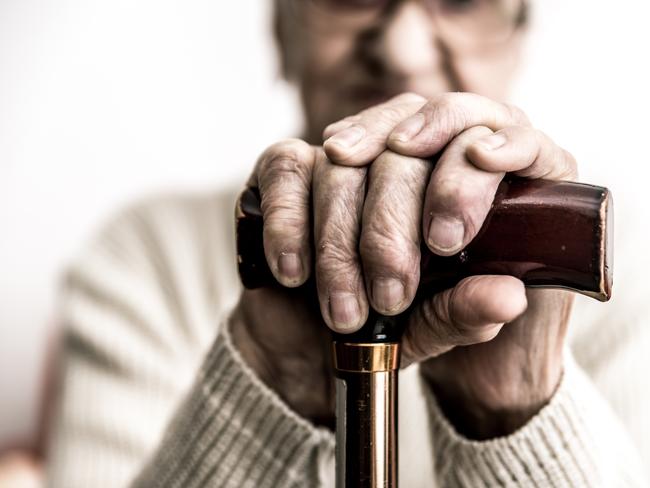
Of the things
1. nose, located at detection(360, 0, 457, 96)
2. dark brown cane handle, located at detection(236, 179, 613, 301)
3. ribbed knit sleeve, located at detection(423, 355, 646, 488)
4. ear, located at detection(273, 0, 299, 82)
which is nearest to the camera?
dark brown cane handle, located at detection(236, 179, 613, 301)

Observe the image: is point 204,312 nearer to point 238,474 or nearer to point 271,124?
point 238,474

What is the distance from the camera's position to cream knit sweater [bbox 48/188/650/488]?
0.44 metres

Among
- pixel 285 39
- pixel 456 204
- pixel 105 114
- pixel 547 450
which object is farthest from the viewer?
pixel 105 114

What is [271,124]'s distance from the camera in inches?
56.2

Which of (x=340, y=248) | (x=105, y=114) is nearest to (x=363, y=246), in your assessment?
(x=340, y=248)

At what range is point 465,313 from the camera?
0.34 meters

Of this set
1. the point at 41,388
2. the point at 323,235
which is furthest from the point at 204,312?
the point at 323,235

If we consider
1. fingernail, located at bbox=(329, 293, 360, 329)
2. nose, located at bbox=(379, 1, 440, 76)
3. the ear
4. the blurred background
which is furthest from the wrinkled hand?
the blurred background

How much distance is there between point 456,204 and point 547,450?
0.19 meters

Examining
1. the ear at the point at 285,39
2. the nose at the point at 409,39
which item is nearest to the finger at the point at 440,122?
the nose at the point at 409,39

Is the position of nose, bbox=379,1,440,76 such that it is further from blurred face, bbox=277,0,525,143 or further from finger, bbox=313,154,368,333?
finger, bbox=313,154,368,333

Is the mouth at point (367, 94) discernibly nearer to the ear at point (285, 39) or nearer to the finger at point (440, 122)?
the ear at point (285, 39)

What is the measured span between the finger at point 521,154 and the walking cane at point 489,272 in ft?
0.04

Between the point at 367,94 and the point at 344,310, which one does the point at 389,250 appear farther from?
the point at 367,94
